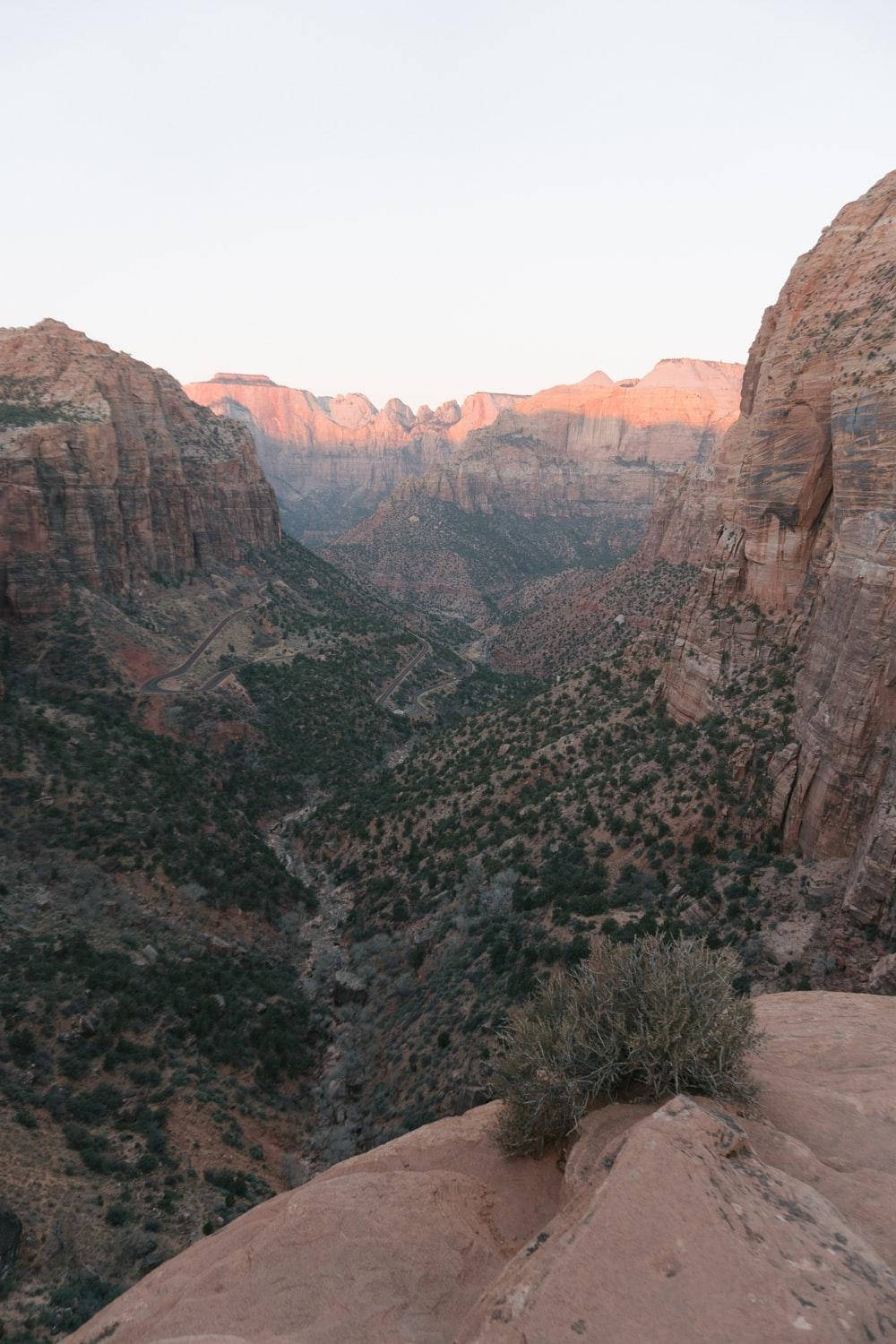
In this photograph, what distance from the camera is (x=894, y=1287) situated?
22.3 feet

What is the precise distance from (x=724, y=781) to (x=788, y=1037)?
13902mm

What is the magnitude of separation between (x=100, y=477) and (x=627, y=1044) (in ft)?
190

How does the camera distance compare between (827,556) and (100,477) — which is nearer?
(827,556)

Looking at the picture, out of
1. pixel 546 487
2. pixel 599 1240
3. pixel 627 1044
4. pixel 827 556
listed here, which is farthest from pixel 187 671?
pixel 546 487

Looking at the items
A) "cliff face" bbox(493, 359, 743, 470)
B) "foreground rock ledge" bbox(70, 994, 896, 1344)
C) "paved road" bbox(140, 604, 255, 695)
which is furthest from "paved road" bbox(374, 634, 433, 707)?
"cliff face" bbox(493, 359, 743, 470)

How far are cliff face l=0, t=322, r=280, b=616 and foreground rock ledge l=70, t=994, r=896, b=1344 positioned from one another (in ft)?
158

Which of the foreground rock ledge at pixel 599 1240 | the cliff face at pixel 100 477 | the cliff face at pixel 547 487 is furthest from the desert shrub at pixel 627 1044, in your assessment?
the cliff face at pixel 547 487

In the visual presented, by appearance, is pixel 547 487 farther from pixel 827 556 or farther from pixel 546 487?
pixel 827 556

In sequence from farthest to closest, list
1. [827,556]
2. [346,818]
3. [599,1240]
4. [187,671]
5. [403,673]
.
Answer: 1. [403,673]
2. [187,671]
3. [346,818]
4. [827,556]
5. [599,1240]

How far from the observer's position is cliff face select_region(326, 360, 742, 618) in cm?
13625

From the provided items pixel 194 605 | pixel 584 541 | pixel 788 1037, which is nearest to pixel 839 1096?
pixel 788 1037

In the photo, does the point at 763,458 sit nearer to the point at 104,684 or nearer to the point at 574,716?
the point at 574,716

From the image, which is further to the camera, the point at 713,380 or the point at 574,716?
the point at 713,380

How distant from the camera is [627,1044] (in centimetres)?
1013
